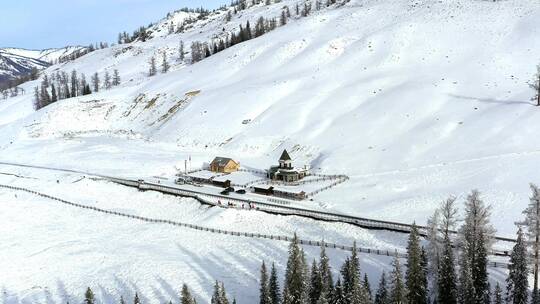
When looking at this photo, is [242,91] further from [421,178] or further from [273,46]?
[421,178]

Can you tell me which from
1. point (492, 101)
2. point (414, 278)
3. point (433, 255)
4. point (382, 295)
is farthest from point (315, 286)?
point (492, 101)

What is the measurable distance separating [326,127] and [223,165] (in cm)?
1937

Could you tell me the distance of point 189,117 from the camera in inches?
4124

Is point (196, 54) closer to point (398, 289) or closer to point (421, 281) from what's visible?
point (421, 281)

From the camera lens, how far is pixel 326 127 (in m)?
83.6

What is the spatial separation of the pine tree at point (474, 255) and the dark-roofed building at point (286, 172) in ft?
117

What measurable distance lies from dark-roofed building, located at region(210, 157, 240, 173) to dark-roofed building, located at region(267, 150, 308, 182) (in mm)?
8286

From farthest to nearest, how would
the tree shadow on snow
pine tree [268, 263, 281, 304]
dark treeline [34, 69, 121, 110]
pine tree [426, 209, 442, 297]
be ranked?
dark treeline [34, 69, 121, 110], the tree shadow on snow, pine tree [426, 209, 442, 297], pine tree [268, 263, 281, 304]

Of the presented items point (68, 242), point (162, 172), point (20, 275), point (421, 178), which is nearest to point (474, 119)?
point (421, 178)

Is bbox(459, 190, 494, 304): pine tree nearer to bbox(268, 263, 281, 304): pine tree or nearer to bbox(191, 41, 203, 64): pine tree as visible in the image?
bbox(268, 263, 281, 304): pine tree

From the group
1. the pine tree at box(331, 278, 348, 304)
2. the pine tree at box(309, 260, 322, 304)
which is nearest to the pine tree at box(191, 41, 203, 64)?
the pine tree at box(309, 260, 322, 304)

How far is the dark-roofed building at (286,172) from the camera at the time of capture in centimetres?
6988

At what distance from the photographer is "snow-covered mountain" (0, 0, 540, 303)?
49875 millimetres

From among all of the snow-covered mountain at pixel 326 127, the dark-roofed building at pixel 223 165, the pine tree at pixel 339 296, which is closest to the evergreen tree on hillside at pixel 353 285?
the pine tree at pixel 339 296
